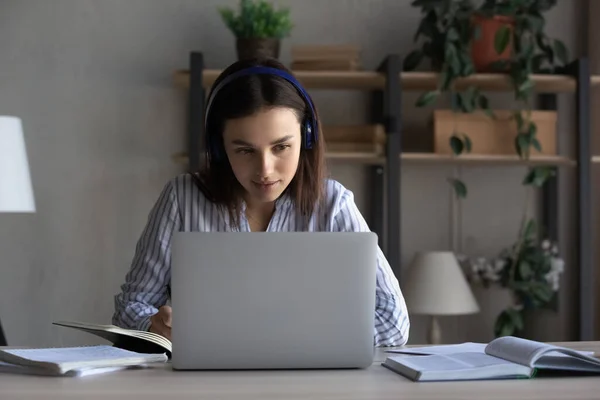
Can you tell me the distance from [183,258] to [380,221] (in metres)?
2.14

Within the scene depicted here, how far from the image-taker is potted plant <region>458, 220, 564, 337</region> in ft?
10.1

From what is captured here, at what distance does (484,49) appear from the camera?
3039 mm

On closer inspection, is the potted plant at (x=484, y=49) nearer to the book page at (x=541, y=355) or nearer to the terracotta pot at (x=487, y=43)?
the terracotta pot at (x=487, y=43)

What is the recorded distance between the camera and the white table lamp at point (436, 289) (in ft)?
9.77

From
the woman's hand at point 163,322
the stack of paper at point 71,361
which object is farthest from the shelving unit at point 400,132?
the stack of paper at point 71,361

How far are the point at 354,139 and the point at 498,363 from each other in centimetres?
189

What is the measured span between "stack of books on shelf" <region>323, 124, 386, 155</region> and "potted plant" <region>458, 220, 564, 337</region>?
0.60 m

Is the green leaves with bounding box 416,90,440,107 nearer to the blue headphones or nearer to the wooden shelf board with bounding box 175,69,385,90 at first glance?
the wooden shelf board with bounding box 175,69,385,90

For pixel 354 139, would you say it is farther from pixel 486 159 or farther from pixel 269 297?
pixel 269 297

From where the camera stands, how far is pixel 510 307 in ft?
10.4

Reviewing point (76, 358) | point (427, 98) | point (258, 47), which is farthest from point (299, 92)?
point (427, 98)

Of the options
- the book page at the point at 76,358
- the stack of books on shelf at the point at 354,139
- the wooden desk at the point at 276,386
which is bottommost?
the wooden desk at the point at 276,386

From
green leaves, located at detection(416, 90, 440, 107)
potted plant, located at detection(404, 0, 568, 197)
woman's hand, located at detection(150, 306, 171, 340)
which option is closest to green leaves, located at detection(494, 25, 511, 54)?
potted plant, located at detection(404, 0, 568, 197)

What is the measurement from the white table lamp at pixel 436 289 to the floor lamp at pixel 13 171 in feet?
4.52
